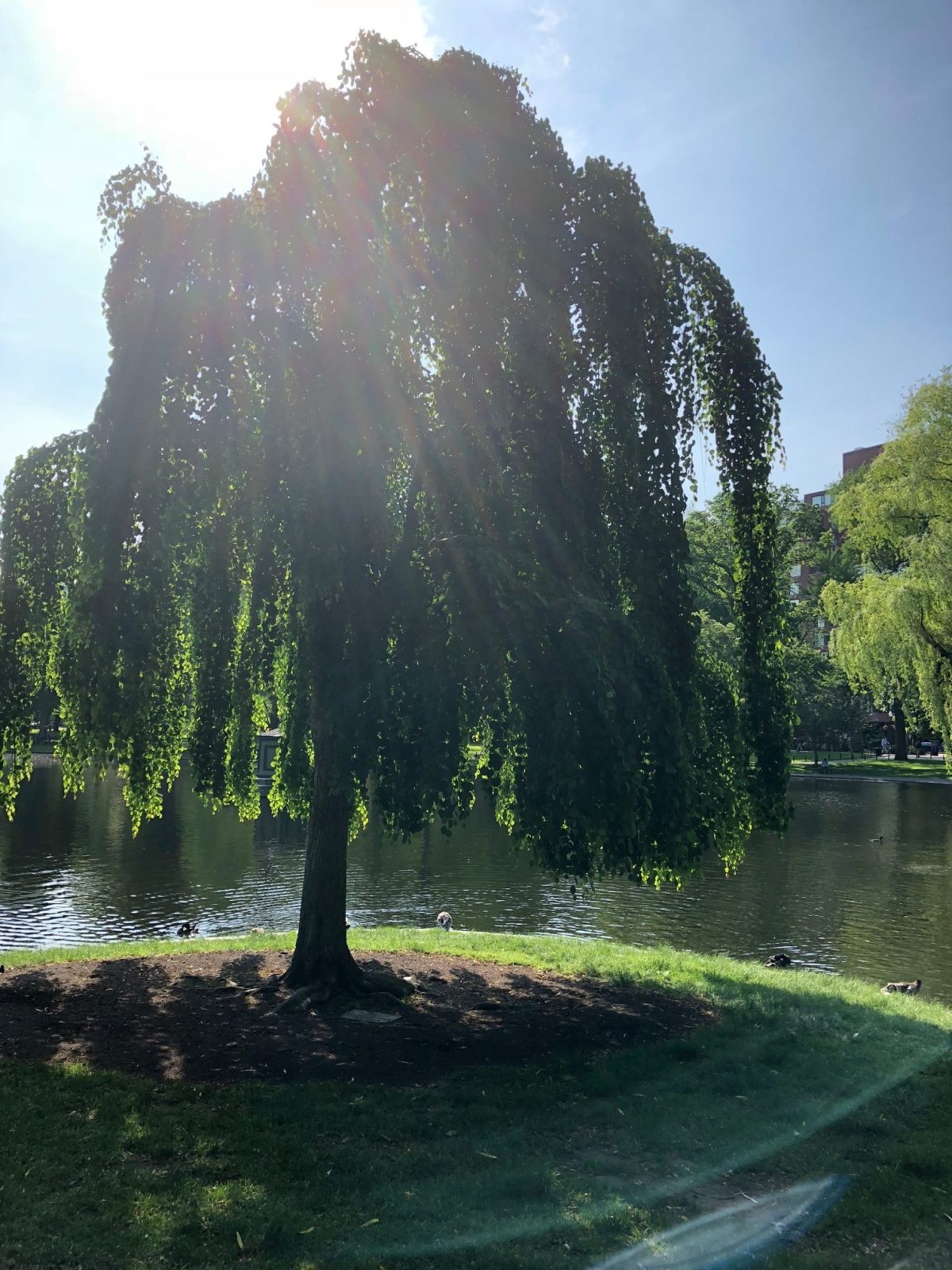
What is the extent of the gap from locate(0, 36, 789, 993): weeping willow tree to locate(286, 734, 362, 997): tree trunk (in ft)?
0.09

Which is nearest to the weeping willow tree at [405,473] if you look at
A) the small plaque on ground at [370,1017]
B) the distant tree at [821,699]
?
the small plaque on ground at [370,1017]

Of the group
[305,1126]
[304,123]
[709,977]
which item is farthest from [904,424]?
[305,1126]

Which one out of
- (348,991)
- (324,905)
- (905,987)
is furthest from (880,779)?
(348,991)

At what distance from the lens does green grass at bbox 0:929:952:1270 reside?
185 inches

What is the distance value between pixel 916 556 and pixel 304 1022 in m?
20.2

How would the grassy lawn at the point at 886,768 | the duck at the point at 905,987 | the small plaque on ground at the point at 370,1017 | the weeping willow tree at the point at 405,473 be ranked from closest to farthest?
the weeping willow tree at the point at 405,473, the small plaque on ground at the point at 370,1017, the duck at the point at 905,987, the grassy lawn at the point at 886,768

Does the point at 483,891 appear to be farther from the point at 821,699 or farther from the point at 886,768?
the point at 821,699

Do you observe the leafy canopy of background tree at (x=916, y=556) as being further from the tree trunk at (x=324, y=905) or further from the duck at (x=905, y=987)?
the tree trunk at (x=324, y=905)

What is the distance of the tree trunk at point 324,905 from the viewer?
9766 mm

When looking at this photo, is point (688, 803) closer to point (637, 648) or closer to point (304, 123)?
point (637, 648)

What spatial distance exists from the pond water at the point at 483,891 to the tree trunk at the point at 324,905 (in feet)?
30.2

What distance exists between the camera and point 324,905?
10039 millimetres

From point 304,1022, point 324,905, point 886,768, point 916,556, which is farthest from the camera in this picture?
point 886,768

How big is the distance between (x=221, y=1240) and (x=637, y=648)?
470cm
